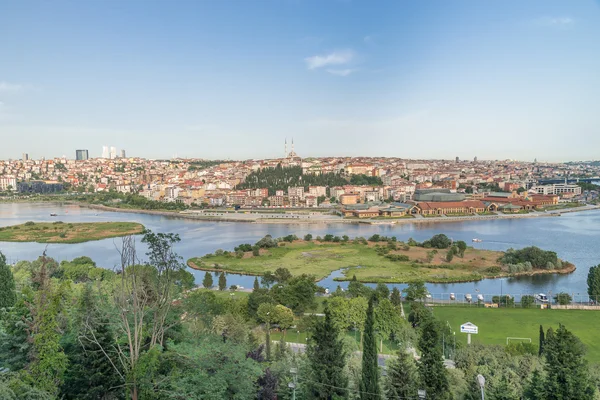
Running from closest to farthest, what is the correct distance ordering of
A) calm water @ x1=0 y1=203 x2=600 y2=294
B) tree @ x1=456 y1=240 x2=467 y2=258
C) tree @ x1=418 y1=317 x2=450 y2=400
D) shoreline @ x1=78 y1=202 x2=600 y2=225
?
tree @ x1=418 y1=317 x2=450 y2=400, calm water @ x1=0 y1=203 x2=600 y2=294, tree @ x1=456 y1=240 x2=467 y2=258, shoreline @ x1=78 y1=202 x2=600 y2=225

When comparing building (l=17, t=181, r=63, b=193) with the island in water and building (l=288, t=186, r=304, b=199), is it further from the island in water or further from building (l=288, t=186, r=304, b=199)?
the island in water

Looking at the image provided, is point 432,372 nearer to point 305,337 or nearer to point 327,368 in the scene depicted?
point 327,368

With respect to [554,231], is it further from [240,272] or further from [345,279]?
[240,272]

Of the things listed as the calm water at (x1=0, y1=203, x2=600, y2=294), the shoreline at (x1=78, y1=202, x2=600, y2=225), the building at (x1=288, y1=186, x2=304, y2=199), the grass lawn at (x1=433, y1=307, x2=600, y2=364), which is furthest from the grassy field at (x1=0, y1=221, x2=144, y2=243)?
the building at (x1=288, y1=186, x2=304, y2=199)

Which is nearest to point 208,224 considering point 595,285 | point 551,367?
point 595,285

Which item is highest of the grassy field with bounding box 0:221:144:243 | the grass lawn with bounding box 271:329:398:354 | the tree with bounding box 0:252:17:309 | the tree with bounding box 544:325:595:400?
the tree with bounding box 544:325:595:400

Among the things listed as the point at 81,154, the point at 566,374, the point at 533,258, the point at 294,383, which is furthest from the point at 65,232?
the point at 81,154

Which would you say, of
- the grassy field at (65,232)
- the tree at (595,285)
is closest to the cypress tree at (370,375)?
the tree at (595,285)

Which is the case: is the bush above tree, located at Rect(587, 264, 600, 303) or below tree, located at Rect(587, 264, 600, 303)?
below
